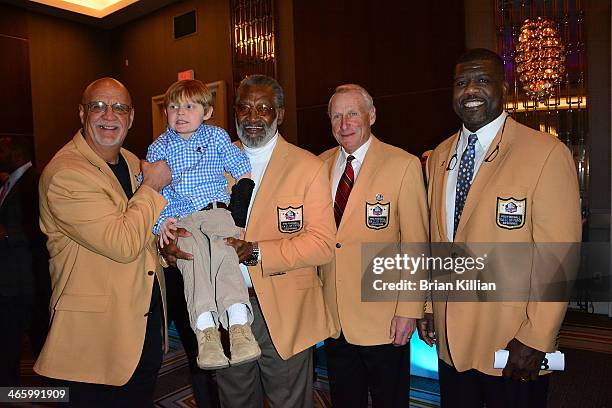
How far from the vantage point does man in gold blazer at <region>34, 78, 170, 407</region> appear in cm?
172

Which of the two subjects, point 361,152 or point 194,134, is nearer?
point 194,134

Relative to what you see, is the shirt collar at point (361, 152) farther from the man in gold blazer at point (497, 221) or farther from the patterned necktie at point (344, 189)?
the man in gold blazer at point (497, 221)

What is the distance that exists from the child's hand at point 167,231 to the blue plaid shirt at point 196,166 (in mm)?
57

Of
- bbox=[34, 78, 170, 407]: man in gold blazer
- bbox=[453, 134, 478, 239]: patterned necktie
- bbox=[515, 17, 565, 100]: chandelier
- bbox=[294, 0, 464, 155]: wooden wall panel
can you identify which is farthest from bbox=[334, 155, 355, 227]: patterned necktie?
bbox=[515, 17, 565, 100]: chandelier

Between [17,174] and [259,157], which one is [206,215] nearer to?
[259,157]

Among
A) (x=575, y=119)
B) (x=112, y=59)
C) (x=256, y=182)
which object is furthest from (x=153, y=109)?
(x=256, y=182)

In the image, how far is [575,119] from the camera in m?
5.65

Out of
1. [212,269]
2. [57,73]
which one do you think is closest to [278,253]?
[212,269]

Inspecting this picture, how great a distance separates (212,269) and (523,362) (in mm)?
1209

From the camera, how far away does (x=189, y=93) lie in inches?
77.0

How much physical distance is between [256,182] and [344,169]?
530 millimetres

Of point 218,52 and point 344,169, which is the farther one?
point 218,52

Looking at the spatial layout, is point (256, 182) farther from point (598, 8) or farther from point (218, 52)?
point (218, 52)

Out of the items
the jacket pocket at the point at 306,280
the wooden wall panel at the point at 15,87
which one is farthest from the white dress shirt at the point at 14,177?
the wooden wall panel at the point at 15,87
